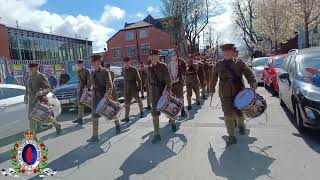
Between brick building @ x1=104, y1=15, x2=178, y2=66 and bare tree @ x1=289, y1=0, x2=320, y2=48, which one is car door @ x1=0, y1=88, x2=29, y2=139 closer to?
bare tree @ x1=289, y1=0, x2=320, y2=48

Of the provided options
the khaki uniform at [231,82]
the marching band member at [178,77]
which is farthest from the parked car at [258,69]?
the khaki uniform at [231,82]

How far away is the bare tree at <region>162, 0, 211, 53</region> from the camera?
40562 millimetres

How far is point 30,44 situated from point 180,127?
31.6 m

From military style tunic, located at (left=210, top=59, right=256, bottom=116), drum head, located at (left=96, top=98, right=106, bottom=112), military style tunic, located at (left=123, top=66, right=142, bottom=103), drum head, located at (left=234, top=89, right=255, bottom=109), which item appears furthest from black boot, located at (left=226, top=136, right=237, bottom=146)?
military style tunic, located at (left=123, top=66, right=142, bottom=103)

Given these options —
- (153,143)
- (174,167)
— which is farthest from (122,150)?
(174,167)

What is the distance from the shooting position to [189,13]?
4241cm

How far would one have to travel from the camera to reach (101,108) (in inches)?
291

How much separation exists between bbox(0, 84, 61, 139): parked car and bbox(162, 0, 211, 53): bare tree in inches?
1295

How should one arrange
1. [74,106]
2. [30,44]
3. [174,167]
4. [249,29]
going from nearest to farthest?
[174,167]
[74,106]
[30,44]
[249,29]

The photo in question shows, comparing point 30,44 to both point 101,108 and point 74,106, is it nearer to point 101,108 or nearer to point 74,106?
point 74,106

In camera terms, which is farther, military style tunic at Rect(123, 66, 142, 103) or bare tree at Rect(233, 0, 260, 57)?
bare tree at Rect(233, 0, 260, 57)

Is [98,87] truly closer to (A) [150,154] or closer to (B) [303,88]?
(A) [150,154]

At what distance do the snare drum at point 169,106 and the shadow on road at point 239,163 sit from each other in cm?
111

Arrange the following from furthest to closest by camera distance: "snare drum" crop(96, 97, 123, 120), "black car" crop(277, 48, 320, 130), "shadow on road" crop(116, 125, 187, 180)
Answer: "snare drum" crop(96, 97, 123, 120), "black car" crop(277, 48, 320, 130), "shadow on road" crop(116, 125, 187, 180)
